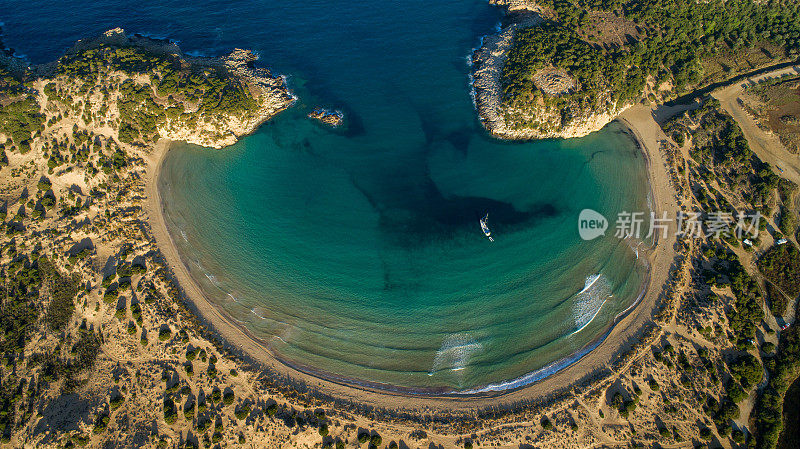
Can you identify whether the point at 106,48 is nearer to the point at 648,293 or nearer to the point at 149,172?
the point at 149,172

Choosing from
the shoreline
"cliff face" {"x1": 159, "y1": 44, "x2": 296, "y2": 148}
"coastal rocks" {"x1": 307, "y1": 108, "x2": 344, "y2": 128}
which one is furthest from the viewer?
"coastal rocks" {"x1": 307, "y1": 108, "x2": 344, "y2": 128}

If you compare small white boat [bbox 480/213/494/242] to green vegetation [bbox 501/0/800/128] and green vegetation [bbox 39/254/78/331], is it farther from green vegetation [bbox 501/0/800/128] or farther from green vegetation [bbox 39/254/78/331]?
green vegetation [bbox 39/254/78/331]

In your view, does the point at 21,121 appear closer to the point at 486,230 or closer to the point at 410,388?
the point at 410,388

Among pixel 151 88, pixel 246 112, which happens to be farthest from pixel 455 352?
pixel 151 88

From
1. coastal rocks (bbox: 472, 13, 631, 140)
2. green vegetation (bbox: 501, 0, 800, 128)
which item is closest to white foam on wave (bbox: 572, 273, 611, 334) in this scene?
coastal rocks (bbox: 472, 13, 631, 140)

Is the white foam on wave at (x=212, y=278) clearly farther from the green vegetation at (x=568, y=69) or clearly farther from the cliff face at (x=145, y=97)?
the green vegetation at (x=568, y=69)

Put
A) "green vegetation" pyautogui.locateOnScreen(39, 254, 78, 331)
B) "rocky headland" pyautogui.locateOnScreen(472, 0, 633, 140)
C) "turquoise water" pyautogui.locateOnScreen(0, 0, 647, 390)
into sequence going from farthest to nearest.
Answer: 1. "rocky headland" pyautogui.locateOnScreen(472, 0, 633, 140)
2. "turquoise water" pyautogui.locateOnScreen(0, 0, 647, 390)
3. "green vegetation" pyautogui.locateOnScreen(39, 254, 78, 331)
